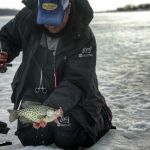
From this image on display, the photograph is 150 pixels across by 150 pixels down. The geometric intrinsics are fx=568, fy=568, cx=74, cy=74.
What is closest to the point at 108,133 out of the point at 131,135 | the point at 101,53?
the point at 131,135

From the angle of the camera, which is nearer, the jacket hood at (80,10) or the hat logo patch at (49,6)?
the hat logo patch at (49,6)

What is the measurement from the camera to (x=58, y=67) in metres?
6.13

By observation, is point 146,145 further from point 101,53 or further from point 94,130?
point 101,53

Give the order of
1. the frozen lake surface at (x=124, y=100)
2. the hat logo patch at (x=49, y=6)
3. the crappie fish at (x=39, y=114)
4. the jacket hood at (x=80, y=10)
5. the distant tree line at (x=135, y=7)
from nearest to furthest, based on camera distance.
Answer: the crappie fish at (x=39, y=114) → the hat logo patch at (x=49, y=6) → the jacket hood at (x=80, y=10) → the frozen lake surface at (x=124, y=100) → the distant tree line at (x=135, y=7)

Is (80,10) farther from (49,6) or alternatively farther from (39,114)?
(39,114)

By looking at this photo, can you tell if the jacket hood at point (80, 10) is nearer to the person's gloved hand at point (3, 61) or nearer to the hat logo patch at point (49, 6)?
the hat logo patch at point (49, 6)

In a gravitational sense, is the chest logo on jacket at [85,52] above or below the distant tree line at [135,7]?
above

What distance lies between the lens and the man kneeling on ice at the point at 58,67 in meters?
5.92

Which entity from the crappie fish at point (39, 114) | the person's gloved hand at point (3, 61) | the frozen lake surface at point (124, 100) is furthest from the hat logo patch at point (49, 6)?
the frozen lake surface at point (124, 100)

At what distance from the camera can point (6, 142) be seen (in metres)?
6.41

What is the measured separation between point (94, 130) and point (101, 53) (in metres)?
12.0

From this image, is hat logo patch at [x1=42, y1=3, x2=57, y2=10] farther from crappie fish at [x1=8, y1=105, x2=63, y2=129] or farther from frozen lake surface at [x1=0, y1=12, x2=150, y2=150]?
frozen lake surface at [x1=0, y1=12, x2=150, y2=150]

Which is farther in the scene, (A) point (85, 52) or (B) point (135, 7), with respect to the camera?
(B) point (135, 7)

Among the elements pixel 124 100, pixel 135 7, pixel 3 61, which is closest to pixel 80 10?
pixel 3 61
